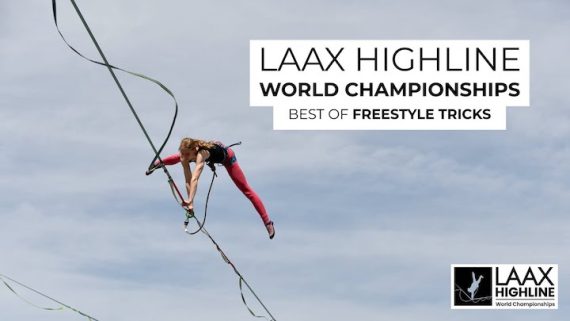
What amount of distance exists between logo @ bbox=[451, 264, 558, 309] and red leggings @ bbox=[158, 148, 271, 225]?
51.0 ft

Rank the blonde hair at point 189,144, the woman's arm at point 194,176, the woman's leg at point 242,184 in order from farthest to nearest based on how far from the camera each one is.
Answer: the woman's leg at point 242,184 → the blonde hair at point 189,144 → the woman's arm at point 194,176

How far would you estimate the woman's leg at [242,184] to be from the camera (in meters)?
25.0

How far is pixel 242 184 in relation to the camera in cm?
2575

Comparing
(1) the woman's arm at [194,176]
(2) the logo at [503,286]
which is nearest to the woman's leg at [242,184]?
(1) the woman's arm at [194,176]

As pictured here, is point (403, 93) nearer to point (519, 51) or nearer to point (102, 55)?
point (519, 51)

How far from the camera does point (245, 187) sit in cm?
2588

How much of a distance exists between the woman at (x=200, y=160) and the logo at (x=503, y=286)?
54.3ft

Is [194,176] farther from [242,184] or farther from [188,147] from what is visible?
[242,184]

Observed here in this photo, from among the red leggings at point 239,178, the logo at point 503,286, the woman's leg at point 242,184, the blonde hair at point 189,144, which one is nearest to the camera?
the blonde hair at point 189,144

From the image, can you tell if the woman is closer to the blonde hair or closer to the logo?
the blonde hair

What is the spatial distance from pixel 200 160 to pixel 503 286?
20014mm

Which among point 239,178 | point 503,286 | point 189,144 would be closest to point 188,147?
point 189,144

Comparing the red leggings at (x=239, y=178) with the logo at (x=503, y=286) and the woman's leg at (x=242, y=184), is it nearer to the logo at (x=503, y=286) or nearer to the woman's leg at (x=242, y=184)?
the woman's leg at (x=242, y=184)

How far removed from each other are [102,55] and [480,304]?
1090 inches
